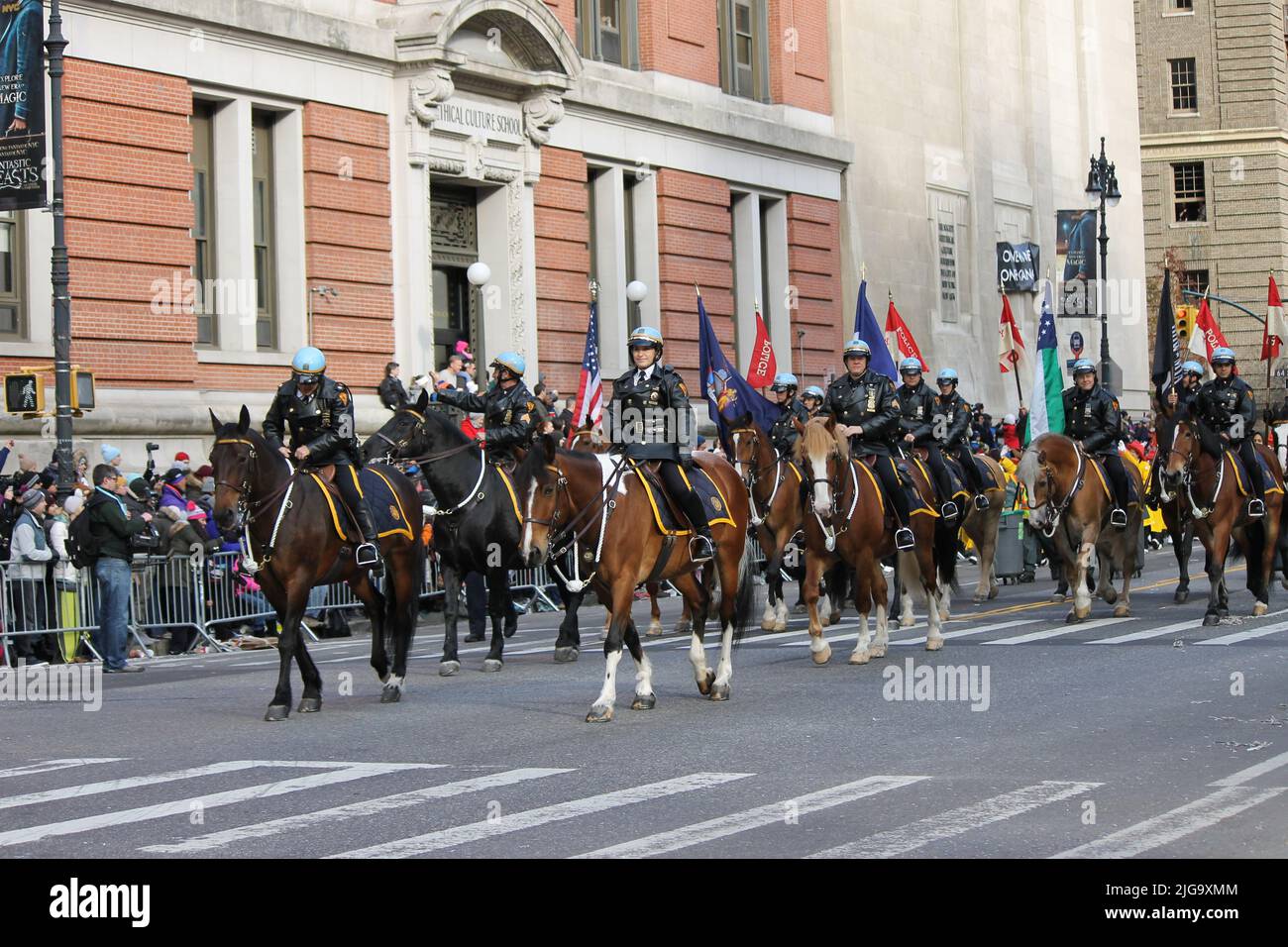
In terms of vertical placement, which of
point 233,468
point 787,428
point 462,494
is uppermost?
point 787,428

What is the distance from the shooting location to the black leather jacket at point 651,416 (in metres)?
14.3

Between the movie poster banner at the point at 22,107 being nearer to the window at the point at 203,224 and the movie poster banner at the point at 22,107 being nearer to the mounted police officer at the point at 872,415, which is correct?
the window at the point at 203,224

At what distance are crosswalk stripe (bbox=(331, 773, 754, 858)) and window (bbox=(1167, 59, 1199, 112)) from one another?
7477cm

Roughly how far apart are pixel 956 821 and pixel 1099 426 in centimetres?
1365

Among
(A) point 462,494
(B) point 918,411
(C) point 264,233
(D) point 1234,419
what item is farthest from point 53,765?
(C) point 264,233

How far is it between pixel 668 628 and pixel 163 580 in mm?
5782

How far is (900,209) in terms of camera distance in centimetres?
4528

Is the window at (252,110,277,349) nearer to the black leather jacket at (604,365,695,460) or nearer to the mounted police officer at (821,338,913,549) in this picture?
the mounted police officer at (821,338,913,549)

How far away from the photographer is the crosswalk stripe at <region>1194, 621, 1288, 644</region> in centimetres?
1830

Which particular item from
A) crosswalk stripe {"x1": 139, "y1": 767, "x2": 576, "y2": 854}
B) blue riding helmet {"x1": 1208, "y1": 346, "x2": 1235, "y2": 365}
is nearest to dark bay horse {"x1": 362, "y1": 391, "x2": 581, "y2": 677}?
crosswalk stripe {"x1": 139, "y1": 767, "x2": 576, "y2": 854}

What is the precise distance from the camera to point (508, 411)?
1767cm

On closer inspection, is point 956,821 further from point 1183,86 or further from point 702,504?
point 1183,86

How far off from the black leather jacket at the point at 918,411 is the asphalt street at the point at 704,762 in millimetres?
3180
